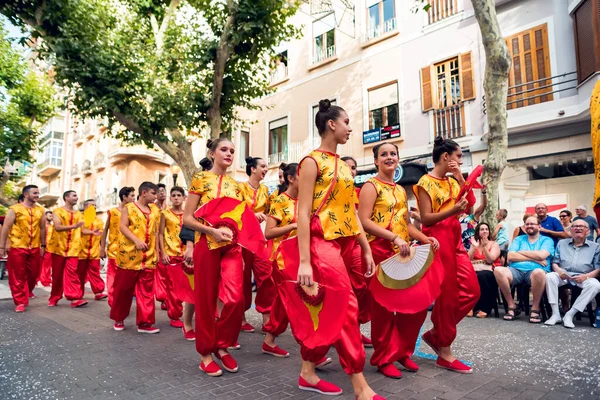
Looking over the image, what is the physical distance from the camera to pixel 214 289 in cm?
404

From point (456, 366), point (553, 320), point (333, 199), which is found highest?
point (333, 199)

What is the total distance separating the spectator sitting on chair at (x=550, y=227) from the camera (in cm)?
821

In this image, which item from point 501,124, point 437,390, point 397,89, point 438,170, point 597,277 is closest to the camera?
point 437,390

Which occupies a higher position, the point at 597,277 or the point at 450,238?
the point at 450,238

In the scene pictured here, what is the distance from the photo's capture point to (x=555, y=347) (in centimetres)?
496

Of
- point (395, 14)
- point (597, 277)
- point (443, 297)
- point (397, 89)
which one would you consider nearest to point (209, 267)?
point (443, 297)

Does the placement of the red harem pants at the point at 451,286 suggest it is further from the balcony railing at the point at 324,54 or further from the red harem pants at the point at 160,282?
the balcony railing at the point at 324,54

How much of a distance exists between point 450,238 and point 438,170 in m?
0.63

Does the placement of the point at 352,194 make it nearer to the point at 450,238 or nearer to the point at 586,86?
the point at 450,238

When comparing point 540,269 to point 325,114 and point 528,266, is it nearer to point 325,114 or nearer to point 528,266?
point 528,266

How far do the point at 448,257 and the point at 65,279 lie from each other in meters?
7.82

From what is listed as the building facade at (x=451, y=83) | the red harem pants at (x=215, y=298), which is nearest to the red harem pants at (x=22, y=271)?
the red harem pants at (x=215, y=298)

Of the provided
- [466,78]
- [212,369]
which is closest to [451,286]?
[212,369]

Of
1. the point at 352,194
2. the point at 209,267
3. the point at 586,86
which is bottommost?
the point at 209,267
